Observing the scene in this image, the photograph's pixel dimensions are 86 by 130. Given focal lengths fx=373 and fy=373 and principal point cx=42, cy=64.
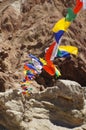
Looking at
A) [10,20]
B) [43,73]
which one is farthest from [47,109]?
[10,20]

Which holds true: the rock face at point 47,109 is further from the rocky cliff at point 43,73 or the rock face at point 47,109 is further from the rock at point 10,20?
the rock at point 10,20

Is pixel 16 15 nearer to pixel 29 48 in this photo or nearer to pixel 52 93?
pixel 29 48

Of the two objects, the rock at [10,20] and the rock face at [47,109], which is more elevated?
the rock face at [47,109]

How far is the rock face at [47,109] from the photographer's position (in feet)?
38.0

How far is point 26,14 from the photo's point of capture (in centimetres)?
2391

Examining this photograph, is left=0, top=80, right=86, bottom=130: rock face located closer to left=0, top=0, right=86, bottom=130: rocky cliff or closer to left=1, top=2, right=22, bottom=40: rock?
left=0, top=0, right=86, bottom=130: rocky cliff

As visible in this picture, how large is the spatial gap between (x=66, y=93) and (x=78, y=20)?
11.3 meters

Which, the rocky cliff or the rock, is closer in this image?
the rocky cliff

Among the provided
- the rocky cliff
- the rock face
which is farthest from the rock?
the rock face

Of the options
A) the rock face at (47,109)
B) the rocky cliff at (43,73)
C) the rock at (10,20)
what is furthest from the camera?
the rock at (10,20)

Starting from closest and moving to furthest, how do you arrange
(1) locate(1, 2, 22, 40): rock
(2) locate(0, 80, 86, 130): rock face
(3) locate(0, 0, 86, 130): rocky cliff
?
(2) locate(0, 80, 86, 130): rock face
(3) locate(0, 0, 86, 130): rocky cliff
(1) locate(1, 2, 22, 40): rock

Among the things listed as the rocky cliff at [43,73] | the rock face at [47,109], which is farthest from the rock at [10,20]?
the rock face at [47,109]

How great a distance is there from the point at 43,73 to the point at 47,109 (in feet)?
24.4

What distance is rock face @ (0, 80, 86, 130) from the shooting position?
11586 millimetres
